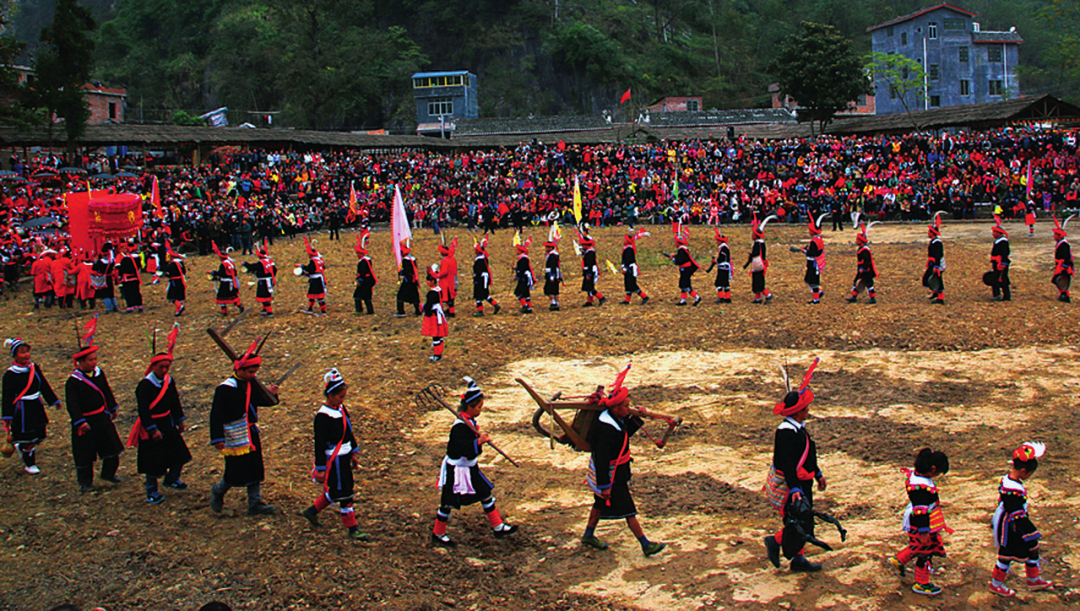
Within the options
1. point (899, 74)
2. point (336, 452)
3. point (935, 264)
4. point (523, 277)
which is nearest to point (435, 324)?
point (523, 277)

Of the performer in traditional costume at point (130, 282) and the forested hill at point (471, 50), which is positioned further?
the forested hill at point (471, 50)

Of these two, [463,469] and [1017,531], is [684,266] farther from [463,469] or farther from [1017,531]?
[1017,531]

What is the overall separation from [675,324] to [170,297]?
1321 cm

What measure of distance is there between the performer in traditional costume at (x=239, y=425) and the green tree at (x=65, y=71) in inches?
1423

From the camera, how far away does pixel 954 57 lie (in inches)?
2766

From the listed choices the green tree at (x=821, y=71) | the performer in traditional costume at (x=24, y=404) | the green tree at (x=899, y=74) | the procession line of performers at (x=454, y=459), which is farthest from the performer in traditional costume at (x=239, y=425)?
the green tree at (x=899, y=74)

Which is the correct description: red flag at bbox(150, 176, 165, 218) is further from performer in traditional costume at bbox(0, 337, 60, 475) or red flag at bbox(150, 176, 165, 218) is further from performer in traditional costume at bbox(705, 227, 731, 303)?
performer in traditional costume at bbox(0, 337, 60, 475)

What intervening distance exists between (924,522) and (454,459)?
13.7 feet

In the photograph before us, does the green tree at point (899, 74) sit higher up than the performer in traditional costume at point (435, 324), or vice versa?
the green tree at point (899, 74)

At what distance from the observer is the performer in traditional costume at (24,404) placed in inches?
385

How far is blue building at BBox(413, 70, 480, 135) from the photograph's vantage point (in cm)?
7725

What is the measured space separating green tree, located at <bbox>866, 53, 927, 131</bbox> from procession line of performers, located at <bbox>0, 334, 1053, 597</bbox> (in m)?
52.0

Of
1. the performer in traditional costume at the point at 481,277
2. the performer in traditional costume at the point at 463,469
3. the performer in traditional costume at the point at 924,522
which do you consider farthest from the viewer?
the performer in traditional costume at the point at 481,277

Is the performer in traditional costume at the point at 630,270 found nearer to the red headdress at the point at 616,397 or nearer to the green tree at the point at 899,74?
the red headdress at the point at 616,397
